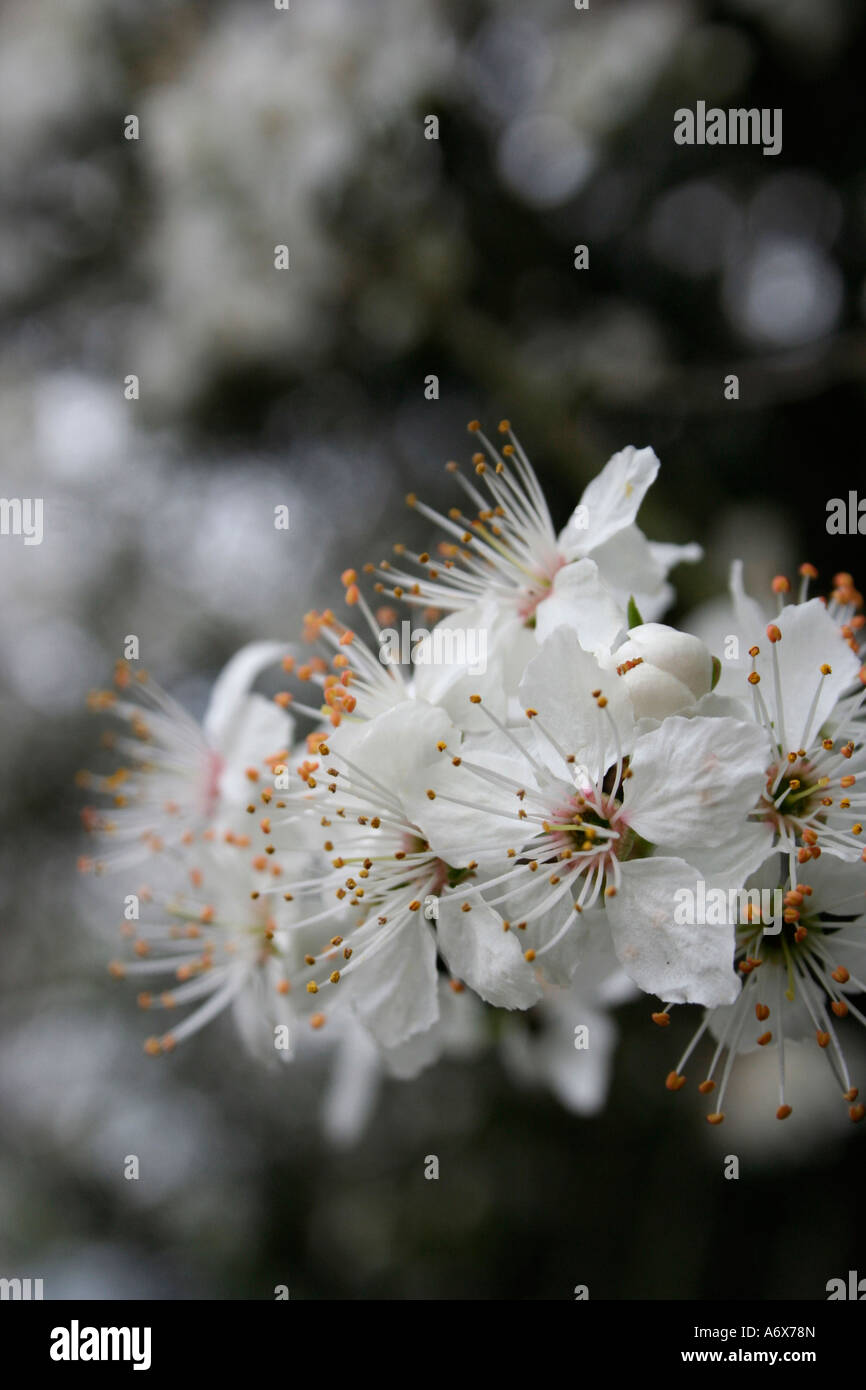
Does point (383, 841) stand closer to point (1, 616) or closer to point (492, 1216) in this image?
point (492, 1216)

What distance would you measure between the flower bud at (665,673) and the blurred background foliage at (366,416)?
3.49 feet

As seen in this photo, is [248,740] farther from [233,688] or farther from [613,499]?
[613,499]

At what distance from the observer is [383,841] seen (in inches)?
38.1

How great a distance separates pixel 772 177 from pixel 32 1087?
2685mm

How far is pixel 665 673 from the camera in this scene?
87 cm

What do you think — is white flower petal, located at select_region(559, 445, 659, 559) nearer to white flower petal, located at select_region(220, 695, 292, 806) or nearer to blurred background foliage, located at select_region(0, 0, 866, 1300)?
white flower petal, located at select_region(220, 695, 292, 806)

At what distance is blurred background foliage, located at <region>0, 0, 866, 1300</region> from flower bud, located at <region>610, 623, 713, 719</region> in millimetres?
1064

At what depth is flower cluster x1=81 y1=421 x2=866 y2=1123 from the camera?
848 mm
